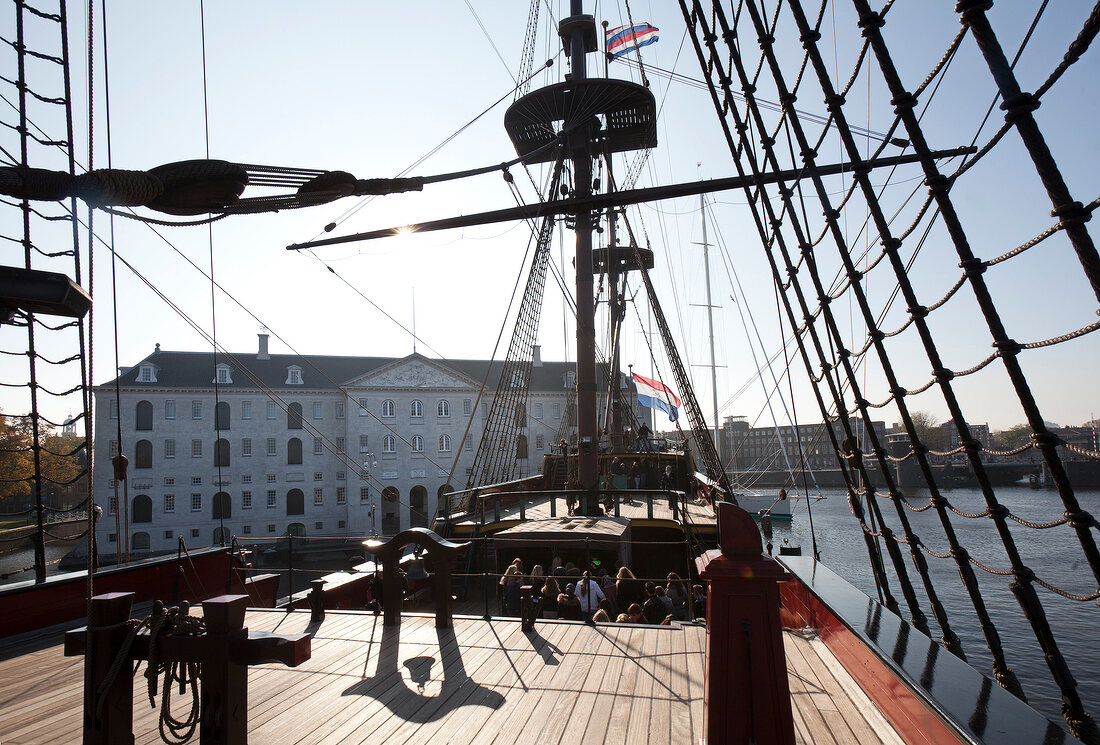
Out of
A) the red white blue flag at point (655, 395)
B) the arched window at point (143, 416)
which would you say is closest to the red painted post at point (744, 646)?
the red white blue flag at point (655, 395)

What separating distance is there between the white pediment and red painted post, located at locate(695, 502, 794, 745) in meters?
38.5

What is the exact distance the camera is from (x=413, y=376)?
41.8 meters

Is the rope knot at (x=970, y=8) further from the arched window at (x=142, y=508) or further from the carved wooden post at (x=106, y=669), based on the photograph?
the arched window at (x=142, y=508)

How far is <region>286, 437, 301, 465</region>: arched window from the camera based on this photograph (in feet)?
130

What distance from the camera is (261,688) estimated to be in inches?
173

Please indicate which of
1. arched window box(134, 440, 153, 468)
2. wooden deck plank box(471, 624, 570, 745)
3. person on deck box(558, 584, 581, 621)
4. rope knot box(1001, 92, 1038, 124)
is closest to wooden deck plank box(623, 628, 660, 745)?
wooden deck plank box(471, 624, 570, 745)

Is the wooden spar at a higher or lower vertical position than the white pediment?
lower

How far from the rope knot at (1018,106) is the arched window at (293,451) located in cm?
4221

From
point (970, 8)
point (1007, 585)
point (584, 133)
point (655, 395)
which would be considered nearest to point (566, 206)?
point (584, 133)

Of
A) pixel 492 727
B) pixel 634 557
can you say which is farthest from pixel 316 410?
pixel 492 727

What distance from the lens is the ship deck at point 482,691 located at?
3.58 meters

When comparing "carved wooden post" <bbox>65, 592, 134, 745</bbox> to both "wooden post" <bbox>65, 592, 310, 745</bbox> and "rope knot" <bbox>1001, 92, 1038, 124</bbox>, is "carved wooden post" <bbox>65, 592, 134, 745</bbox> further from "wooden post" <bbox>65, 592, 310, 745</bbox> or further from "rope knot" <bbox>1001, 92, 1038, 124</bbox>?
"rope knot" <bbox>1001, 92, 1038, 124</bbox>

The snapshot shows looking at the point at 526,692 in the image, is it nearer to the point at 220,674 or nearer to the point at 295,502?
the point at 220,674

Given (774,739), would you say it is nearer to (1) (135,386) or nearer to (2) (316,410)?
(2) (316,410)
